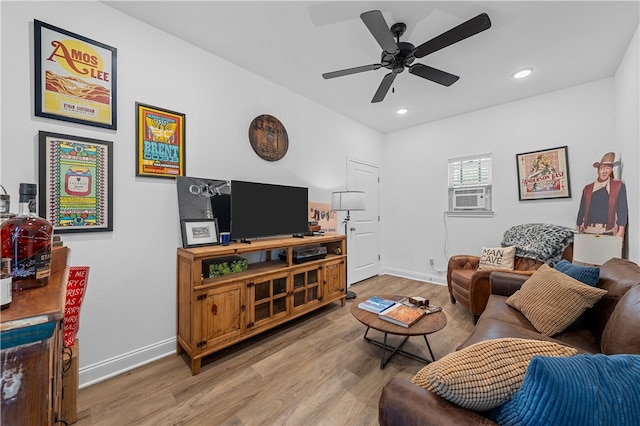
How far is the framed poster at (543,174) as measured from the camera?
9.95 feet

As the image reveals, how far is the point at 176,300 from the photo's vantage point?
85.0 inches

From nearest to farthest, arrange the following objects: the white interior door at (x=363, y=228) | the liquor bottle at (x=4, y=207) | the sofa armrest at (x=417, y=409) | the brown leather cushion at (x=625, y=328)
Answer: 1. the sofa armrest at (x=417, y=409)
2. the liquor bottle at (x=4, y=207)
3. the brown leather cushion at (x=625, y=328)
4. the white interior door at (x=363, y=228)

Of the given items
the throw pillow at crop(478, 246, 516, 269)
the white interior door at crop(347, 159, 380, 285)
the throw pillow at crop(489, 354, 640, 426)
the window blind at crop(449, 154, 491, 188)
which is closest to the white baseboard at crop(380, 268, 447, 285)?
the white interior door at crop(347, 159, 380, 285)

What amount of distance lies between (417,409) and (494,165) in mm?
3797

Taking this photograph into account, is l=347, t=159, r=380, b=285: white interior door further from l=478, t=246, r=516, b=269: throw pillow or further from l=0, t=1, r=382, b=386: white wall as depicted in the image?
l=0, t=1, r=382, b=386: white wall

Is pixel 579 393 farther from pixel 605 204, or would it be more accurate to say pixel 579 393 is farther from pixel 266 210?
pixel 605 204

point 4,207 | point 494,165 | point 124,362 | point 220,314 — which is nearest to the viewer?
Result: point 4,207

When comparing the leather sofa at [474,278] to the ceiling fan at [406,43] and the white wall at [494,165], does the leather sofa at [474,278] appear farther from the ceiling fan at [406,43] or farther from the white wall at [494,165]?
the ceiling fan at [406,43]

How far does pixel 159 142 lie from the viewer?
207 centimetres

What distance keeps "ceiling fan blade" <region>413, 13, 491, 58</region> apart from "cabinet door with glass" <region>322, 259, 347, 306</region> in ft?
7.37

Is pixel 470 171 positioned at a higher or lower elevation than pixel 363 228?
higher

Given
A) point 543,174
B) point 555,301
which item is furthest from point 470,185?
point 555,301

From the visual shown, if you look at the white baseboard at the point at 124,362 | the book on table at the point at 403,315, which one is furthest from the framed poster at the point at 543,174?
the white baseboard at the point at 124,362

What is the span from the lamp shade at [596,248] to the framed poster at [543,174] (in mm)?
1312
